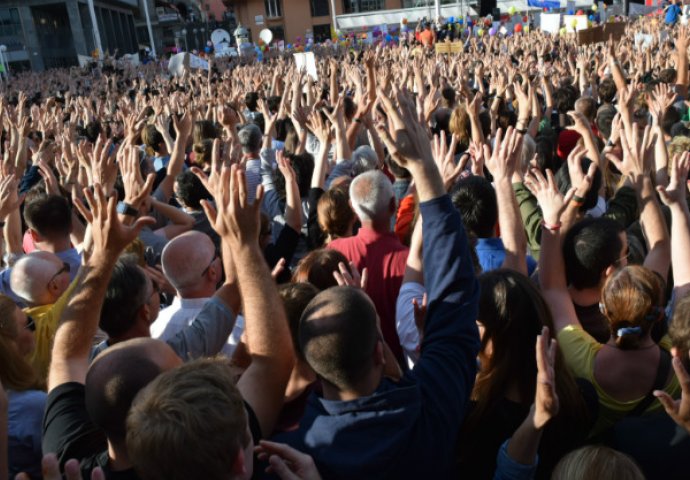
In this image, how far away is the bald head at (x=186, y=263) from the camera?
10.2 ft

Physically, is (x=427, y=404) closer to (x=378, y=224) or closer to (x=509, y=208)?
(x=509, y=208)

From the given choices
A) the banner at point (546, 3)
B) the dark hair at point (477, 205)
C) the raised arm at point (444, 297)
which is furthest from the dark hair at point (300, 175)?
the banner at point (546, 3)

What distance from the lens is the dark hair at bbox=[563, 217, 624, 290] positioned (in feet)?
9.53

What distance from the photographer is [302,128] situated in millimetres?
6797

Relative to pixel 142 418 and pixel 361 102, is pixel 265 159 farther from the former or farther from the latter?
pixel 142 418

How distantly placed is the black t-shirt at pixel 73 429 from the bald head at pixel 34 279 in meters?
1.21

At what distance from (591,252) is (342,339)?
58.8 inches

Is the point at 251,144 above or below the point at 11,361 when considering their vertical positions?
above

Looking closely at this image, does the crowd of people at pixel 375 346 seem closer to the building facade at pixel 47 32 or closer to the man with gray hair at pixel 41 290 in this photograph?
the man with gray hair at pixel 41 290

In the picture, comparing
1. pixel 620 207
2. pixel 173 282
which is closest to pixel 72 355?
pixel 173 282

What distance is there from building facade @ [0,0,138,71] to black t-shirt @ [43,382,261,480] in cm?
4582

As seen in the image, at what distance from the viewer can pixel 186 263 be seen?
3.11 meters

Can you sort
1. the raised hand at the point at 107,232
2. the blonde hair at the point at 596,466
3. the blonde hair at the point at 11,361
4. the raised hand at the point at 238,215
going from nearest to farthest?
the blonde hair at the point at 596,466
the raised hand at the point at 238,215
the raised hand at the point at 107,232
the blonde hair at the point at 11,361

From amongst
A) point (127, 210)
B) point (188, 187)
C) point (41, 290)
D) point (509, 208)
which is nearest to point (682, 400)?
→ point (509, 208)
